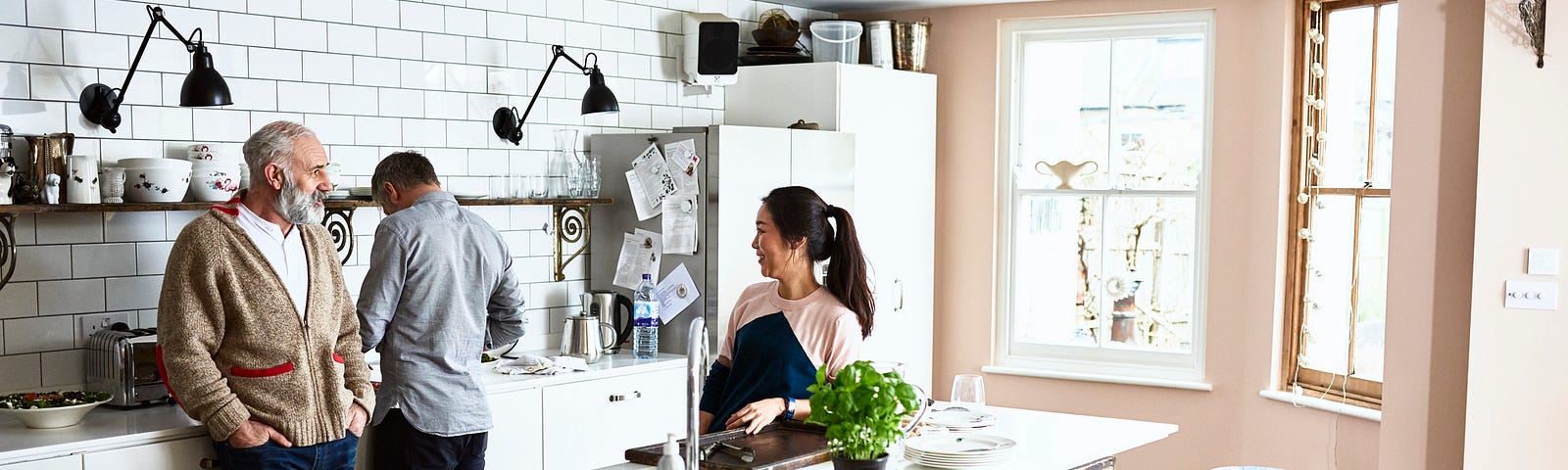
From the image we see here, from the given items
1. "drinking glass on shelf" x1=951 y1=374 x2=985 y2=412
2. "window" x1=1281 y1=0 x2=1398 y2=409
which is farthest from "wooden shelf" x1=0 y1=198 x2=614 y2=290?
"window" x1=1281 y1=0 x2=1398 y2=409

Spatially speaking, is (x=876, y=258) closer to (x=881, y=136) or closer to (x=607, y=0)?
(x=881, y=136)

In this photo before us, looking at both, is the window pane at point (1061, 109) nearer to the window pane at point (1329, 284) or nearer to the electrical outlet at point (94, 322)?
the window pane at point (1329, 284)

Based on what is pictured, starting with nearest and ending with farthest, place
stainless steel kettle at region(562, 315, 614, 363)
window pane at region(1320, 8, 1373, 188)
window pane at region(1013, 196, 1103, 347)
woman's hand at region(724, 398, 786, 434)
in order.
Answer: woman's hand at region(724, 398, 786, 434) → stainless steel kettle at region(562, 315, 614, 363) → window pane at region(1320, 8, 1373, 188) → window pane at region(1013, 196, 1103, 347)

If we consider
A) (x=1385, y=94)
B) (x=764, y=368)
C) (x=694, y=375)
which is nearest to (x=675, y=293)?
(x=764, y=368)

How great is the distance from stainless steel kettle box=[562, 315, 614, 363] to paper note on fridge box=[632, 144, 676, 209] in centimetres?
50

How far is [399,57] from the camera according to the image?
4207 millimetres

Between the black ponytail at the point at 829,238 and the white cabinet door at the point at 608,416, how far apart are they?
1.43 meters

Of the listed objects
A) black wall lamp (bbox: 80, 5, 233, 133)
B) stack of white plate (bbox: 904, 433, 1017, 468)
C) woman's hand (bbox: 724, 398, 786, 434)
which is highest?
black wall lamp (bbox: 80, 5, 233, 133)

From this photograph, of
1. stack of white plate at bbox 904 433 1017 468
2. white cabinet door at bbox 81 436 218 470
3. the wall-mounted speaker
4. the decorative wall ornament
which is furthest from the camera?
the wall-mounted speaker

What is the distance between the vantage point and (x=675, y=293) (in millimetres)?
4648

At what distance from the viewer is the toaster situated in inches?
131

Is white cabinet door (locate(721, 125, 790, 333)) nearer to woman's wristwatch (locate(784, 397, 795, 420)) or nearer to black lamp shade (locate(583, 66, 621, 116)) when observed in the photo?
black lamp shade (locate(583, 66, 621, 116))

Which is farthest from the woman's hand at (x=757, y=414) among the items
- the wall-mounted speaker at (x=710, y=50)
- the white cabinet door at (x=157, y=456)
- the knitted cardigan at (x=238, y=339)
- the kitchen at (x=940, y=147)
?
the wall-mounted speaker at (x=710, y=50)

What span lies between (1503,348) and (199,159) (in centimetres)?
401
